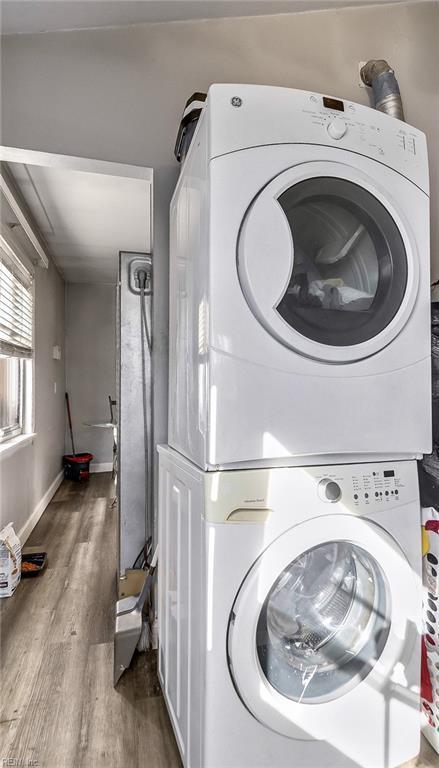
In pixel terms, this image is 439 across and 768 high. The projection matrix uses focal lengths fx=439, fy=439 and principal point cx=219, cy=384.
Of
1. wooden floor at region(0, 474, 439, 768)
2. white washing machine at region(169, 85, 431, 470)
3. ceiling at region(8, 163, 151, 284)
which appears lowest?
wooden floor at region(0, 474, 439, 768)

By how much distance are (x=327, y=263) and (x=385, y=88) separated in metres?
1.12

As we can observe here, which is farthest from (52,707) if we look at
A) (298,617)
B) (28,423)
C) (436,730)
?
(28,423)

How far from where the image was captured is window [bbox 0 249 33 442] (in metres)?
2.72

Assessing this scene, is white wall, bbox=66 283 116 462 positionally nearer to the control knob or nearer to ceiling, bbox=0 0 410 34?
ceiling, bbox=0 0 410 34

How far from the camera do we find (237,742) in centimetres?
102

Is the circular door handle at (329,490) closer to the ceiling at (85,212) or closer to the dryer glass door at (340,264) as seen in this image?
the dryer glass door at (340,264)

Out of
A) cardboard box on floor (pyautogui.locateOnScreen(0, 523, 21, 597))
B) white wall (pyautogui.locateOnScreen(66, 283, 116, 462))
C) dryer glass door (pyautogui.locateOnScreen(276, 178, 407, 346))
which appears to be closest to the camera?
dryer glass door (pyautogui.locateOnScreen(276, 178, 407, 346))

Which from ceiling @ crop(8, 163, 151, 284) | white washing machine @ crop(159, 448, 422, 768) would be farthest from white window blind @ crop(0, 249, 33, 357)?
white washing machine @ crop(159, 448, 422, 768)

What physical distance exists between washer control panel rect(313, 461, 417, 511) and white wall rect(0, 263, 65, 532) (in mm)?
2032

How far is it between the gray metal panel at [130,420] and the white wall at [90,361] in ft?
11.6

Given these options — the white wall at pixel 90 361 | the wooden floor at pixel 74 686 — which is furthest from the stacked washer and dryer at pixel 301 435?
the white wall at pixel 90 361

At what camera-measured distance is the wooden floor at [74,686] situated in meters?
1.33

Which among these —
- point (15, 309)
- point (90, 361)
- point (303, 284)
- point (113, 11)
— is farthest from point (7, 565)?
point (90, 361)

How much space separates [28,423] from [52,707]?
2228mm
